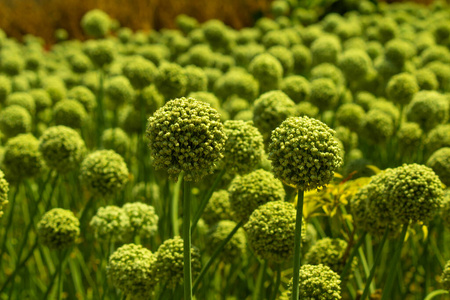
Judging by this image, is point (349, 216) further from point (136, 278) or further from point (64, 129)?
point (64, 129)

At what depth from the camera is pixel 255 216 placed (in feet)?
4.01

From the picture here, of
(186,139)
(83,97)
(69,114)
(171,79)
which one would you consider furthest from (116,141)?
(186,139)

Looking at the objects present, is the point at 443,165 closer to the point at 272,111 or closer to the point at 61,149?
the point at 272,111

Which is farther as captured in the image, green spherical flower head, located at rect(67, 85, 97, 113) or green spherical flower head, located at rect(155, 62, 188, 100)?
green spherical flower head, located at rect(67, 85, 97, 113)

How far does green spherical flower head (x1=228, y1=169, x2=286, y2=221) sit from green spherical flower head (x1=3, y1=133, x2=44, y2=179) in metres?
0.75

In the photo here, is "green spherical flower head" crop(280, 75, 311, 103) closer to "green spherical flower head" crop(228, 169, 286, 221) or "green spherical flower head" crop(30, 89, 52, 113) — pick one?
"green spherical flower head" crop(228, 169, 286, 221)

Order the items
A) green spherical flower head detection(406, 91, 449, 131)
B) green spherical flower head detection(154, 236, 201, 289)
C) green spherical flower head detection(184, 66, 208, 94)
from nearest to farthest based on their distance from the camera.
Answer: green spherical flower head detection(154, 236, 201, 289) → green spherical flower head detection(406, 91, 449, 131) → green spherical flower head detection(184, 66, 208, 94)

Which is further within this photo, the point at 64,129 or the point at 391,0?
the point at 391,0

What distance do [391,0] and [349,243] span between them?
5850 mm

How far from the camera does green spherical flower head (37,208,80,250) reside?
1383mm

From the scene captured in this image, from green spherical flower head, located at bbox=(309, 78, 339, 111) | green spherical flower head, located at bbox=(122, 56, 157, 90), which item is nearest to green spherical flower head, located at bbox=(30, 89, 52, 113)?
green spherical flower head, located at bbox=(122, 56, 157, 90)

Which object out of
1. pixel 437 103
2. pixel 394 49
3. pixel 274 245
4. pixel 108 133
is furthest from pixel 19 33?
pixel 274 245

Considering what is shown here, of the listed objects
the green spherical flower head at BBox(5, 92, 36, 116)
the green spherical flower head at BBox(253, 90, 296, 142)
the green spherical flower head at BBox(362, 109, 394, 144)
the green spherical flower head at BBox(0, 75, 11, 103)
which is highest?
the green spherical flower head at BBox(0, 75, 11, 103)

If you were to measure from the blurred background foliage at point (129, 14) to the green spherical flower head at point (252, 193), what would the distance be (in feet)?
14.7
